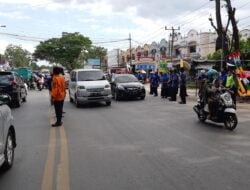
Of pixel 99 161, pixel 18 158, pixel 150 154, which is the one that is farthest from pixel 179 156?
pixel 18 158

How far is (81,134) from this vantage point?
984 cm

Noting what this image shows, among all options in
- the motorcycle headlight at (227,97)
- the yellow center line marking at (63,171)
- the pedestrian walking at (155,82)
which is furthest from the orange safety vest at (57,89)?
the pedestrian walking at (155,82)

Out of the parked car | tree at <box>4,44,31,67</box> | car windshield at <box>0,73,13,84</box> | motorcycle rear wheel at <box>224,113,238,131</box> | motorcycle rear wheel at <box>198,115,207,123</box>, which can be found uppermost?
tree at <box>4,44,31,67</box>

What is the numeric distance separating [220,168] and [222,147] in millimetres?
1781

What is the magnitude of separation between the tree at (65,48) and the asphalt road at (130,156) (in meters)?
69.1

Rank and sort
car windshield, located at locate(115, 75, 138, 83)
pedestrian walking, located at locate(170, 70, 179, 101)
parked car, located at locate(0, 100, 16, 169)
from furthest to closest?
car windshield, located at locate(115, 75, 138, 83) < pedestrian walking, located at locate(170, 70, 179, 101) < parked car, located at locate(0, 100, 16, 169)

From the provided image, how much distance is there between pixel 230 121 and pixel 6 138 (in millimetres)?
6355

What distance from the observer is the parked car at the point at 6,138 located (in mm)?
5848

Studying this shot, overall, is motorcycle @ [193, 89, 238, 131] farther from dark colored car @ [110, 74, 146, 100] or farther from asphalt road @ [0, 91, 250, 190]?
dark colored car @ [110, 74, 146, 100]

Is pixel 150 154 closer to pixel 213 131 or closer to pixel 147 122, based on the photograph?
pixel 213 131

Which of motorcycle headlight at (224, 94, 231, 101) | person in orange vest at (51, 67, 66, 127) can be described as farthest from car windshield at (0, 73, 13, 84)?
motorcycle headlight at (224, 94, 231, 101)

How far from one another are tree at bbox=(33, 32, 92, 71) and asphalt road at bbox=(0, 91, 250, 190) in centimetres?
6908

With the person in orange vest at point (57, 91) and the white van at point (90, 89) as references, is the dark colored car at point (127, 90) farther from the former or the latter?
the person in orange vest at point (57, 91)

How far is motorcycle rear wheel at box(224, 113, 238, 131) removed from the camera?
10.2 meters
